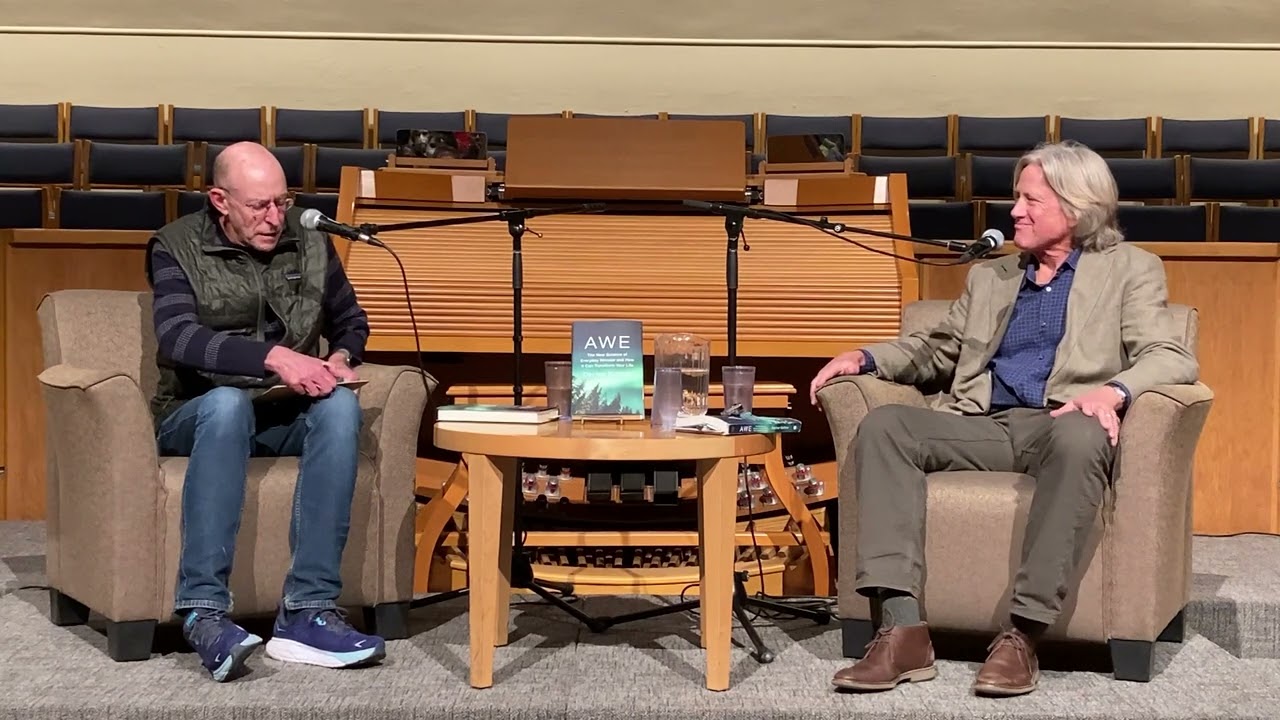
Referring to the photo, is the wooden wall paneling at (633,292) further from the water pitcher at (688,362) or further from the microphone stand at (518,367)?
the water pitcher at (688,362)

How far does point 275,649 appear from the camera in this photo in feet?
6.93

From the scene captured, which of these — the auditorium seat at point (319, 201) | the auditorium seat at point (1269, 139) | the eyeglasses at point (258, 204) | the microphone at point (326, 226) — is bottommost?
the microphone at point (326, 226)

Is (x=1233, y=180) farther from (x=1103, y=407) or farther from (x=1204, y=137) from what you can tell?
(x=1103, y=407)

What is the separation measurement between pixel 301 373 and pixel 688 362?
66 cm

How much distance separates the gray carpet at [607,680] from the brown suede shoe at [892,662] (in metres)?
0.02

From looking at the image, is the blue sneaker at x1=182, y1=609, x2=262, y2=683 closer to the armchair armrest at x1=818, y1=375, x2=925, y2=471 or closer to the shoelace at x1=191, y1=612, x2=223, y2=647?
the shoelace at x1=191, y1=612, x2=223, y2=647

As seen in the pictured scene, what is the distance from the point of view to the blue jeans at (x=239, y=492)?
2061 mm

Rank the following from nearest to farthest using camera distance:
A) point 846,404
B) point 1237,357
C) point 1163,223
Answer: point 846,404, point 1237,357, point 1163,223

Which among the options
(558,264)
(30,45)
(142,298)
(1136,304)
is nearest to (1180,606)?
(1136,304)

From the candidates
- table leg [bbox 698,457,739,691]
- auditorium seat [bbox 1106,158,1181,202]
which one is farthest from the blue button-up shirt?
auditorium seat [bbox 1106,158,1181,202]

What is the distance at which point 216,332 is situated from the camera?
2248 millimetres

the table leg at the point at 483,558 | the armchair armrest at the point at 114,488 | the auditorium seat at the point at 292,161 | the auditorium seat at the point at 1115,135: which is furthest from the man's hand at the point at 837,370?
the auditorium seat at the point at 1115,135

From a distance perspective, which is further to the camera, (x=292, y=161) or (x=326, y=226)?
(x=292, y=161)

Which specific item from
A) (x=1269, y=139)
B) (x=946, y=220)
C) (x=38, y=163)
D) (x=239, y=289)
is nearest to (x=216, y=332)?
(x=239, y=289)
